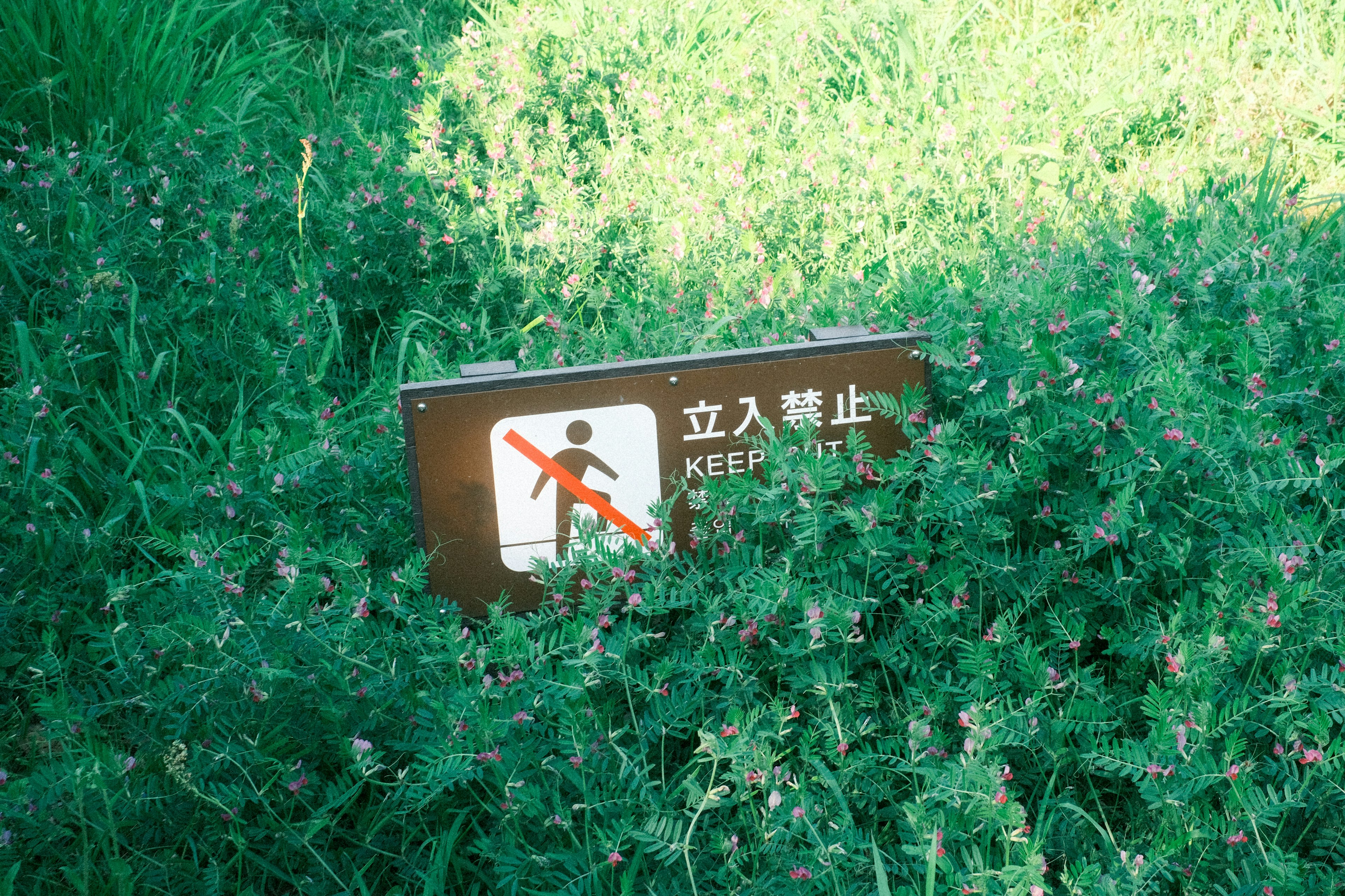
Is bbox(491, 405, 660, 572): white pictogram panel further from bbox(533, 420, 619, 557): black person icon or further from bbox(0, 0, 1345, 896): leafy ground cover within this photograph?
bbox(0, 0, 1345, 896): leafy ground cover

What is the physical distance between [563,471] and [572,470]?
19 mm

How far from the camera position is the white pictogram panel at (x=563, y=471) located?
2.25 m

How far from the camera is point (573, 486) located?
2.29 m

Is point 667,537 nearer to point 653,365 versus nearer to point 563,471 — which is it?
point 563,471

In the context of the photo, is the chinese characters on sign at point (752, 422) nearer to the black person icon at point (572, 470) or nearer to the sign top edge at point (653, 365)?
the sign top edge at point (653, 365)

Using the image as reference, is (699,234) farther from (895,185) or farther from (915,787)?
(915,787)

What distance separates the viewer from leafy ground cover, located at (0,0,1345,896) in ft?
6.01

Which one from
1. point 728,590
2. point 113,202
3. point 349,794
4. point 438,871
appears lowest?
point 438,871

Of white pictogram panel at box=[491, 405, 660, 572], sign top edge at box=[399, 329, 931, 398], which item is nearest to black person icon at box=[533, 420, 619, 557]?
white pictogram panel at box=[491, 405, 660, 572]

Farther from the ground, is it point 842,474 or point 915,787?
point 842,474

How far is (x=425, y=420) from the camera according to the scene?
7.23 ft

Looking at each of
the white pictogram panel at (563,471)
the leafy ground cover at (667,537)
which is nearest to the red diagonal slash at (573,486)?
the white pictogram panel at (563,471)

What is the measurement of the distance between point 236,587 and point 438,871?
2.26ft

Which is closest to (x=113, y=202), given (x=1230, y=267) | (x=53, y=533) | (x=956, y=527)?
(x=53, y=533)
